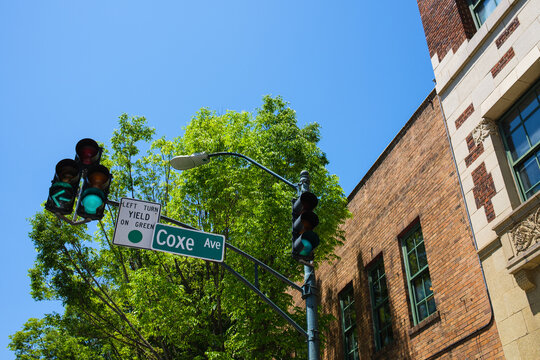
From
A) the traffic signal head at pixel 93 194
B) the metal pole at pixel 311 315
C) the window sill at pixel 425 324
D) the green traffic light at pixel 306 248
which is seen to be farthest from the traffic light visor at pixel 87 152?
the window sill at pixel 425 324

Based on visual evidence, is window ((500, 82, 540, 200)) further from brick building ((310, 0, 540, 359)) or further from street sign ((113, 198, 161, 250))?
street sign ((113, 198, 161, 250))

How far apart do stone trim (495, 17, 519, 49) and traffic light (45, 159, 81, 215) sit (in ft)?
28.8

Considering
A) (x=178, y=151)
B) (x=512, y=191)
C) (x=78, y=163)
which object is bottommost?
(x=78, y=163)

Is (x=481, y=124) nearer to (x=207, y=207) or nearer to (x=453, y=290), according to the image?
(x=453, y=290)

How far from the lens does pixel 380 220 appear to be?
→ 14.5 metres

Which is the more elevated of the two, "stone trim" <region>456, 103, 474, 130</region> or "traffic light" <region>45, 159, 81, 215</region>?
"stone trim" <region>456, 103, 474, 130</region>

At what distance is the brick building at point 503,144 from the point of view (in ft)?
27.5

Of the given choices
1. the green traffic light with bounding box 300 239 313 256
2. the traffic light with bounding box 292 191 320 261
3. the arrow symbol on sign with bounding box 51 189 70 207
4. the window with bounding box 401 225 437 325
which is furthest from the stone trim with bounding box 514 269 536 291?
the arrow symbol on sign with bounding box 51 189 70 207

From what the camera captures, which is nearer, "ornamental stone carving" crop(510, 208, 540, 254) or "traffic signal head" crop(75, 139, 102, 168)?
"traffic signal head" crop(75, 139, 102, 168)

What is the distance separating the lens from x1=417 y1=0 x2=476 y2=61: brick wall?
11898 mm

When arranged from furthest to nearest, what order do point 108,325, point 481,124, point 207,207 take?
point 108,325 → point 207,207 → point 481,124

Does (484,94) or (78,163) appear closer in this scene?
(78,163)

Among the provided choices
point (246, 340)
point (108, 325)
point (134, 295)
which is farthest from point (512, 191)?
point (108, 325)

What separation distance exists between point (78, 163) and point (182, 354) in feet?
34.7
